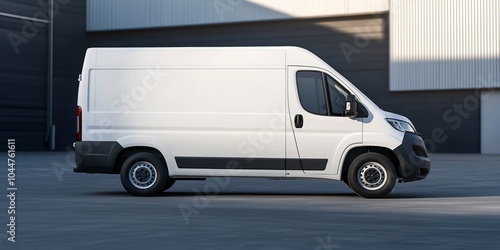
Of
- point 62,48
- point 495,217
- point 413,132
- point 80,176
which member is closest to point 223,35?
point 62,48

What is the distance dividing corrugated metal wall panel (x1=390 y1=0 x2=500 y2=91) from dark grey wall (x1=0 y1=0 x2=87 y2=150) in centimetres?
1587

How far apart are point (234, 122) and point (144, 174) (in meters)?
1.66

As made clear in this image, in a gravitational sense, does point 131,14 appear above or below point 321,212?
above

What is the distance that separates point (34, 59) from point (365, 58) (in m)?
15.3

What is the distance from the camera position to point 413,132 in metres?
14.3

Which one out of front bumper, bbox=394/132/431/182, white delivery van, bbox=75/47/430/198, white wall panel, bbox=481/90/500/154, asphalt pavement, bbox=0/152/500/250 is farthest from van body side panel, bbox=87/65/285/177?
white wall panel, bbox=481/90/500/154

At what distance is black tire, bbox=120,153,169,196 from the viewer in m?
14.3

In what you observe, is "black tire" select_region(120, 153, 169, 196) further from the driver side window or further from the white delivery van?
the driver side window

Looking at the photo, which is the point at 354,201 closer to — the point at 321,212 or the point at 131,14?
the point at 321,212

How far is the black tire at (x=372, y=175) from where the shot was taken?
13.8 meters

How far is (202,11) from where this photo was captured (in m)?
44.4

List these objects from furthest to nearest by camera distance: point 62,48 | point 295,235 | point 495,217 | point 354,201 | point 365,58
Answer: point 62,48 → point 365,58 → point 354,201 → point 495,217 → point 295,235

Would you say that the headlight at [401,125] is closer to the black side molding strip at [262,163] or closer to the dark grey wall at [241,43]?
the black side molding strip at [262,163]

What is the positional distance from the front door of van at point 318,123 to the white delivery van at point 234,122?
0.05 feet
